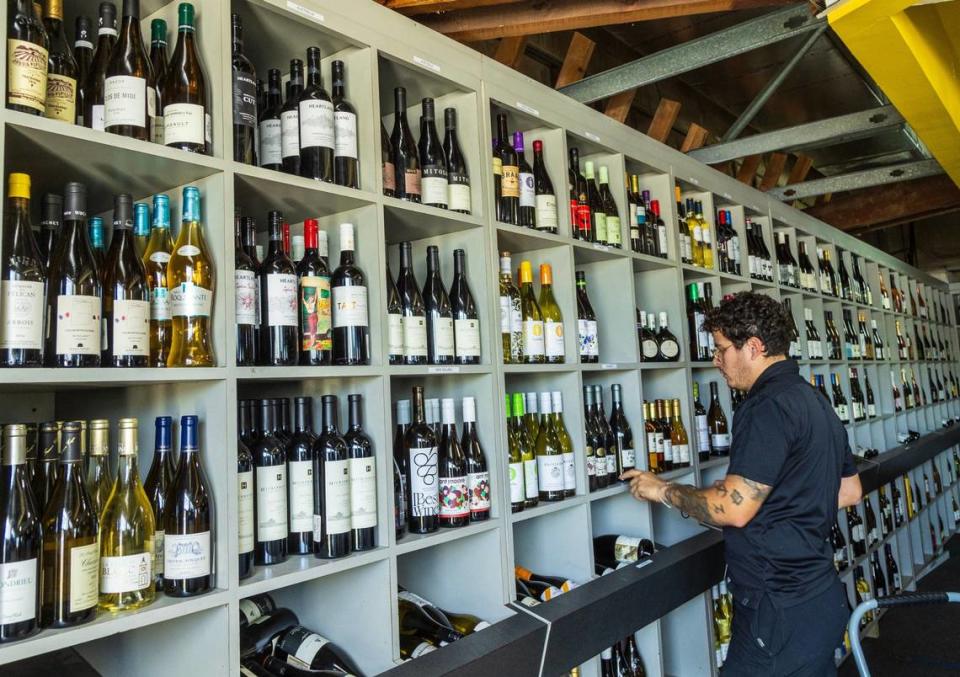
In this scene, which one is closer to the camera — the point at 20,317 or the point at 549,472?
the point at 20,317

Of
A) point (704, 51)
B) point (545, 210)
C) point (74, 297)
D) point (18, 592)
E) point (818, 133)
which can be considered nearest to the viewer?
point (18, 592)

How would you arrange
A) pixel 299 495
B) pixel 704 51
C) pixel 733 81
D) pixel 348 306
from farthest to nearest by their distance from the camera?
pixel 733 81
pixel 704 51
pixel 348 306
pixel 299 495

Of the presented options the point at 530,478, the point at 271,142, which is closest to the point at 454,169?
the point at 271,142

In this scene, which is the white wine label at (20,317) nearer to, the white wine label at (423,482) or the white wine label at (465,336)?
the white wine label at (423,482)

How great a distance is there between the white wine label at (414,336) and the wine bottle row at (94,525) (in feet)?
1.64

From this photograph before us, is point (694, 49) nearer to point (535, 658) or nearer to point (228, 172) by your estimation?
point (228, 172)

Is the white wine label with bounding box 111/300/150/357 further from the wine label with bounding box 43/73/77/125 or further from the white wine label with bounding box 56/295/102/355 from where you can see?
the wine label with bounding box 43/73/77/125

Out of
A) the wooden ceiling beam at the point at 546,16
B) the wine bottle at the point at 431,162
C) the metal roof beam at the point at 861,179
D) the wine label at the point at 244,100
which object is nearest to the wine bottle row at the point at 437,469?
the wine bottle at the point at 431,162

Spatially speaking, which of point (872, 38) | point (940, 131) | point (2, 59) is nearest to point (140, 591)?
point (2, 59)

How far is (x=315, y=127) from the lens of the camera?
1.35 m

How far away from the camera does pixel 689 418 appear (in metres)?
2.41

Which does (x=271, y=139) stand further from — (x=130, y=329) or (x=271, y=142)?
(x=130, y=329)

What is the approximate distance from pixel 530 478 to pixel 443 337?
46cm

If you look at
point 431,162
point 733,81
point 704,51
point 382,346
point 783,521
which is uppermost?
point 733,81
